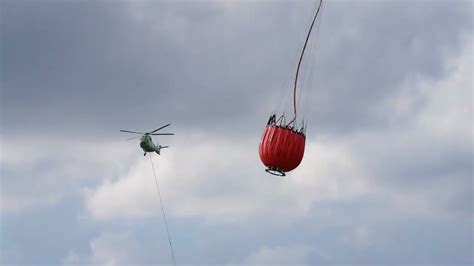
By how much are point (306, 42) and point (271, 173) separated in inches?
674

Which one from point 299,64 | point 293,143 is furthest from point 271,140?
point 299,64

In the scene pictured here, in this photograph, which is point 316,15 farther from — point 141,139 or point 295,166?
point 141,139

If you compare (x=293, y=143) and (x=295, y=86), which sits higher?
(x=295, y=86)

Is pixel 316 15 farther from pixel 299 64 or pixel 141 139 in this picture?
pixel 141 139

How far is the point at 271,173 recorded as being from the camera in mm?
111250

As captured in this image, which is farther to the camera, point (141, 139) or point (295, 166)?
point (141, 139)

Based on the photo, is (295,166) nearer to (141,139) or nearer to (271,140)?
(271,140)

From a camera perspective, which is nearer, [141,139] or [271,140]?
[271,140]

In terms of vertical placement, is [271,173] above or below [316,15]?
below

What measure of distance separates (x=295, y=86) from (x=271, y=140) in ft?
26.3

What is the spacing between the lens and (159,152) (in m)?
166

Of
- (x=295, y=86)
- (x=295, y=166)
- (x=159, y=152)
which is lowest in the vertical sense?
(x=295, y=166)

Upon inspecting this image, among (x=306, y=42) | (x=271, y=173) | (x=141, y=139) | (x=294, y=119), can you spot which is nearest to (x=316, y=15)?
(x=306, y=42)

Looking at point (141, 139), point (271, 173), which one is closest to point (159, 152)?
point (141, 139)
